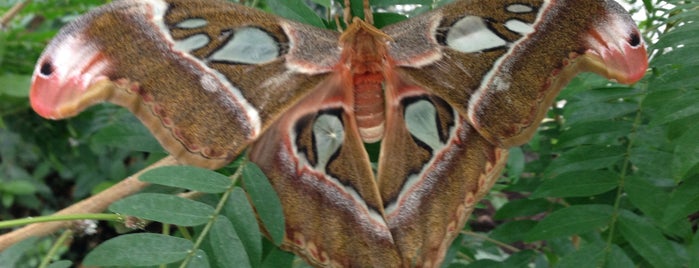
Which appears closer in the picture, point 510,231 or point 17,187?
point 510,231

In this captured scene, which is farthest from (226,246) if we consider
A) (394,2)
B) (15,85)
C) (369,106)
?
(15,85)

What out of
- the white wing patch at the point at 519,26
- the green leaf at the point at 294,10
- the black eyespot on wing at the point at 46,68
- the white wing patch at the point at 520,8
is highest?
the black eyespot on wing at the point at 46,68

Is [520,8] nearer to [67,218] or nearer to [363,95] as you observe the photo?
[363,95]

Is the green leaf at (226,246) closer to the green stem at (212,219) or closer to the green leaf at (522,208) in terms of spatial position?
the green stem at (212,219)

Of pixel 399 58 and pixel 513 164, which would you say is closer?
pixel 399 58

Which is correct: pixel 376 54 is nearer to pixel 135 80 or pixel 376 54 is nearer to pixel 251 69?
pixel 251 69

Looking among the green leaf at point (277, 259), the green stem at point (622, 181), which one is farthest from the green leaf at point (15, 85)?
the green stem at point (622, 181)

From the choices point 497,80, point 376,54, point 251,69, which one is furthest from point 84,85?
point 497,80
